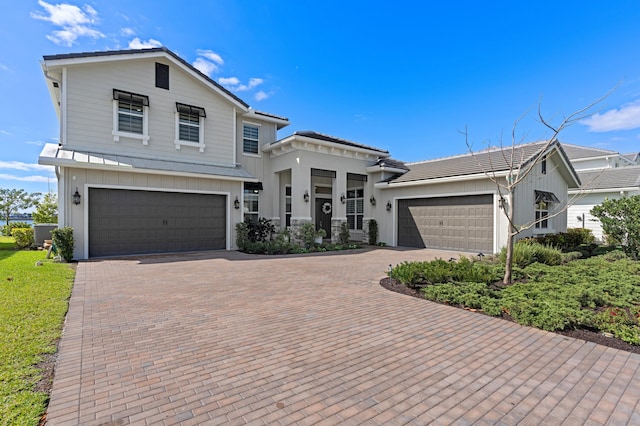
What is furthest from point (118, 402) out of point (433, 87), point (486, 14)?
point (433, 87)

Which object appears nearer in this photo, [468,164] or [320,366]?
[320,366]

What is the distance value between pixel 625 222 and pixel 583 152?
65.5 feet

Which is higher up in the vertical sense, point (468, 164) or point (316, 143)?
point (316, 143)

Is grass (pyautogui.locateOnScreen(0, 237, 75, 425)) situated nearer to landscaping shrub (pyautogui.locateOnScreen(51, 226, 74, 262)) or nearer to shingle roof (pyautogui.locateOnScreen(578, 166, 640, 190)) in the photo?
landscaping shrub (pyautogui.locateOnScreen(51, 226, 74, 262))

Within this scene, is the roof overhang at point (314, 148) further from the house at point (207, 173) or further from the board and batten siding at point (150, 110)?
the board and batten siding at point (150, 110)

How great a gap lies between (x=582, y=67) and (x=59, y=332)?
1566cm

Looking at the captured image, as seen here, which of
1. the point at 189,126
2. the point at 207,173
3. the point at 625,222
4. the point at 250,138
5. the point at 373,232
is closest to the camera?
the point at 625,222

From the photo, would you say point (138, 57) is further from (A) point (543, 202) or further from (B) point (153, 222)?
(A) point (543, 202)

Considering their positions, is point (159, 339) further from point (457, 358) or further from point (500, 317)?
point (500, 317)

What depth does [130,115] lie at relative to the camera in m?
12.9

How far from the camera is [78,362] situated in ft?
11.2

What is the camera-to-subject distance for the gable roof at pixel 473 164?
13.2m

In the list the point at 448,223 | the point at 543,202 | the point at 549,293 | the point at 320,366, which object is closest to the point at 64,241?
the point at 320,366

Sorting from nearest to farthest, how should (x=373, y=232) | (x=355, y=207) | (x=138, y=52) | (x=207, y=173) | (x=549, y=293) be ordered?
(x=549, y=293)
(x=138, y=52)
(x=207, y=173)
(x=373, y=232)
(x=355, y=207)
